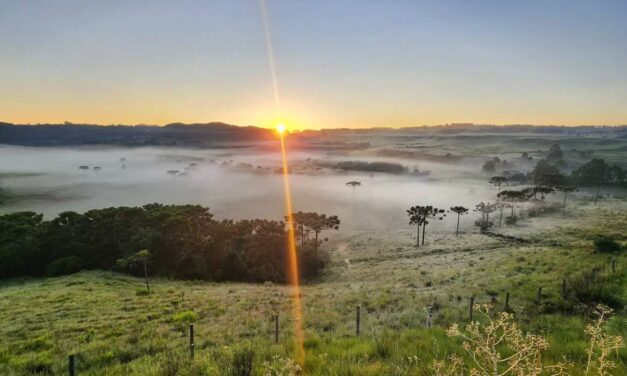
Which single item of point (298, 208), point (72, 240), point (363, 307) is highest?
point (363, 307)

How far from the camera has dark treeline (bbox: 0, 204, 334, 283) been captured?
195 ft

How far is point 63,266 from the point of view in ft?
188

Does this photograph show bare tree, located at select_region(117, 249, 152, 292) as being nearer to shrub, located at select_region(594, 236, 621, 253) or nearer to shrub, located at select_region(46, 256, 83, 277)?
shrub, located at select_region(46, 256, 83, 277)

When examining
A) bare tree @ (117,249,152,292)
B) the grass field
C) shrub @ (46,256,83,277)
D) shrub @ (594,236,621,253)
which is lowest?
shrub @ (46,256,83,277)

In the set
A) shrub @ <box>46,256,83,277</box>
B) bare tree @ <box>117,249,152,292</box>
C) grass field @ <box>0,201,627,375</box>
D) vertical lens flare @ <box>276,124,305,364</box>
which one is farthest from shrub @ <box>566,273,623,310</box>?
shrub @ <box>46,256,83,277</box>

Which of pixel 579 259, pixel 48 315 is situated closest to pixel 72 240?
pixel 48 315

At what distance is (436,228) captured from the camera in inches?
4156

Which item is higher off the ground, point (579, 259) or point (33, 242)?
point (579, 259)

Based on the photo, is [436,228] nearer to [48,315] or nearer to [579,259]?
[579,259]

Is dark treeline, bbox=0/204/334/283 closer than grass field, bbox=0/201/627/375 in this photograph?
No

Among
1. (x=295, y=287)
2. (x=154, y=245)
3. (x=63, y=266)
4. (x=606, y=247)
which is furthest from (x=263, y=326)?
(x=63, y=266)

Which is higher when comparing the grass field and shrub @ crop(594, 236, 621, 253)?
the grass field

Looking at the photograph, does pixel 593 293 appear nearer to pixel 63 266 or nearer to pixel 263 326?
pixel 263 326

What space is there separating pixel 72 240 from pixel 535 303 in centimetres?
6985
